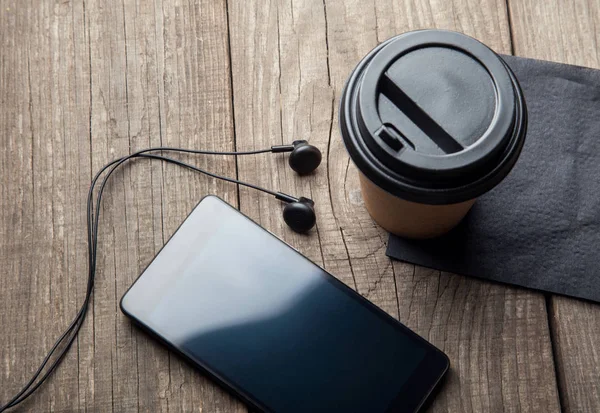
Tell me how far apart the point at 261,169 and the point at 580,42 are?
1.59 ft

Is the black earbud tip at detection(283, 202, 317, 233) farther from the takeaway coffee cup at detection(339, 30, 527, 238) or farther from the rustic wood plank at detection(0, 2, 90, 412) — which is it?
the rustic wood plank at detection(0, 2, 90, 412)

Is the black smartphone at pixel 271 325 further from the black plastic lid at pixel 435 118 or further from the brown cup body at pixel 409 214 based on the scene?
the black plastic lid at pixel 435 118

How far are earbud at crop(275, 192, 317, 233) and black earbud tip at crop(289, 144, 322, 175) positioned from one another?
0.14 ft

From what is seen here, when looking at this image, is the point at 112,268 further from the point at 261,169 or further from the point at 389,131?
the point at 389,131

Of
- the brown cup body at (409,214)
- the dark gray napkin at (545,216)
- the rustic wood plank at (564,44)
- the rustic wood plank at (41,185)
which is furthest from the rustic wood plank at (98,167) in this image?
the rustic wood plank at (564,44)

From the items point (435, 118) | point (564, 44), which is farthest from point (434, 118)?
point (564, 44)

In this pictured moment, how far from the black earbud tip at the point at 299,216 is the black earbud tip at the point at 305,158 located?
0.17 ft

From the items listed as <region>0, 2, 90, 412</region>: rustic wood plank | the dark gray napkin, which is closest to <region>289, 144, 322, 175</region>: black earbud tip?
the dark gray napkin

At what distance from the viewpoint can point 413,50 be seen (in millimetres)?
714

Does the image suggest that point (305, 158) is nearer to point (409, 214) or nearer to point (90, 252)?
point (409, 214)

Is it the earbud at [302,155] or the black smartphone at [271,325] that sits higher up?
the earbud at [302,155]

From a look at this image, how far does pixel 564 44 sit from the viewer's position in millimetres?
943

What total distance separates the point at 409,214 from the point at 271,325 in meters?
0.23

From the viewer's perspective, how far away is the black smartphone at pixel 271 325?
842mm
